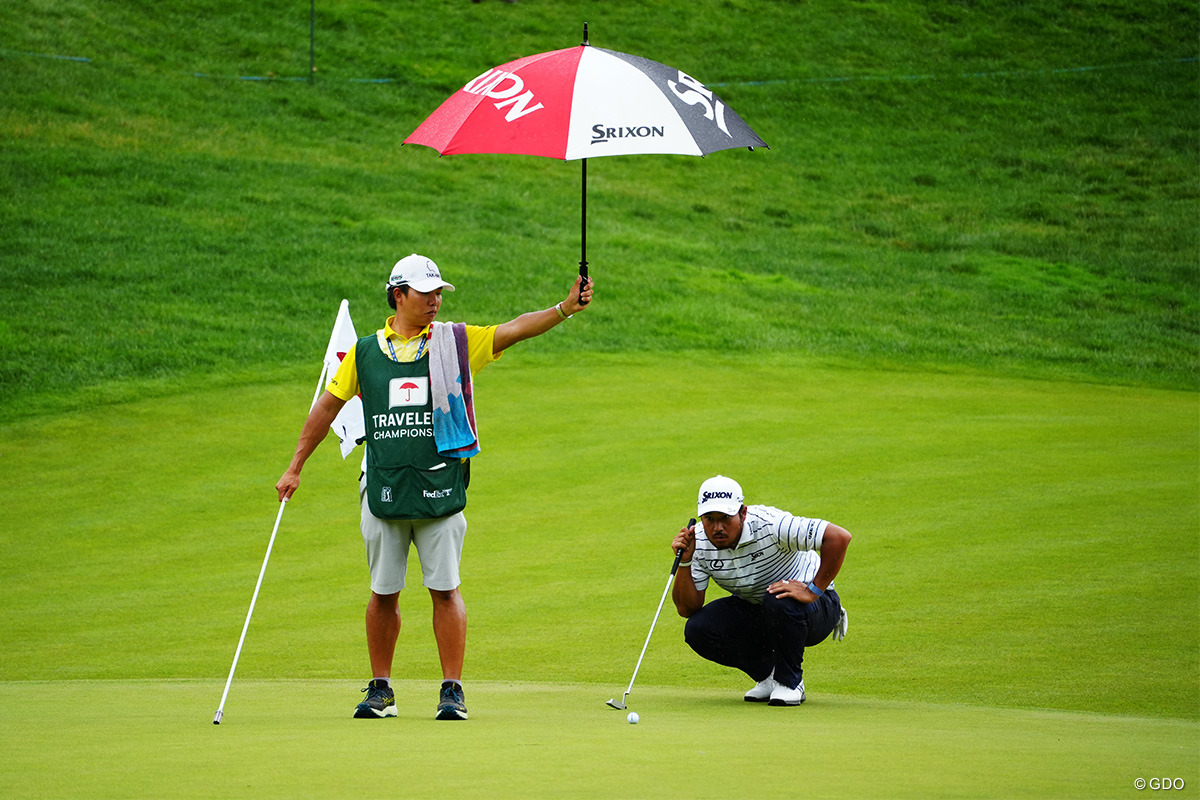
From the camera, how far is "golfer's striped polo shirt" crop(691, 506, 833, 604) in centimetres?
655

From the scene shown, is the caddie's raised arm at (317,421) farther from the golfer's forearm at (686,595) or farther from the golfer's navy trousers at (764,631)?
the golfer's navy trousers at (764,631)

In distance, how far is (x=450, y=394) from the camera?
591 centimetres

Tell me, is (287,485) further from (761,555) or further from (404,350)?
(761,555)

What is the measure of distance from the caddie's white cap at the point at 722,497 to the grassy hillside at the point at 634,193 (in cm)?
1276

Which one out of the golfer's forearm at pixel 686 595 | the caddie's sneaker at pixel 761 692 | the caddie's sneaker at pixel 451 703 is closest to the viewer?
the caddie's sneaker at pixel 451 703

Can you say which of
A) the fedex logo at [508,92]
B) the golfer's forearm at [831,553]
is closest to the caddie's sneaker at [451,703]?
the golfer's forearm at [831,553]

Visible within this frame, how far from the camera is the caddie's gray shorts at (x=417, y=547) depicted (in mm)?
5977

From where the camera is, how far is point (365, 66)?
38.3 meters

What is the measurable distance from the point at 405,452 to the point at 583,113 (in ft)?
5.87

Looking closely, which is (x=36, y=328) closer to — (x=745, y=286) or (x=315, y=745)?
(x=745, y=286)

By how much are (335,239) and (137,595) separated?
16.3 m

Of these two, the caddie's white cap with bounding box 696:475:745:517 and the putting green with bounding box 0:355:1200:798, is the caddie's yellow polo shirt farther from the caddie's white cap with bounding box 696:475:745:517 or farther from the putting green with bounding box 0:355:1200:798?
the putting green with bounding box 0:355:1200:798

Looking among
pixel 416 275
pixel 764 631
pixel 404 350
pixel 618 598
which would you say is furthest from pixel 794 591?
pixel 618 598

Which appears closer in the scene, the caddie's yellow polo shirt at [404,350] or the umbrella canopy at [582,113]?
the caddie's yellow polo shirt at [404,350]
